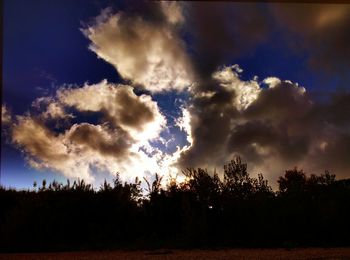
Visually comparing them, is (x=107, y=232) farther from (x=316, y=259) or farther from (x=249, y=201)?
(x=316, y=259)

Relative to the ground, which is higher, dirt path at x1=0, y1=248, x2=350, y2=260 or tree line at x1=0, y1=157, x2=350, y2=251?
tree line at x1=0, y1=157, x2=350, y2=251

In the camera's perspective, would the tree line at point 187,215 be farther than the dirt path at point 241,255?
Yes

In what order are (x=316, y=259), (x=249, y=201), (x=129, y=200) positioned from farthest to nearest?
(x=129, y=200)
(x=249, y=201)
(x=316, y=259)

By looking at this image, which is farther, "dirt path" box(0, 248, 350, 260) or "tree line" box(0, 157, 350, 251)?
"tree line" box(0, 157, 350, 251)

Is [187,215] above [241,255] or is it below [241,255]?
above

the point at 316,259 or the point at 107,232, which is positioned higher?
the point at 107,232

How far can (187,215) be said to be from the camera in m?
7.75

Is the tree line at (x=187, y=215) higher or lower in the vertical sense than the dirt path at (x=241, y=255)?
higher

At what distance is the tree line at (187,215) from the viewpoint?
25.0 ft

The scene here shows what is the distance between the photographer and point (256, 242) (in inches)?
292

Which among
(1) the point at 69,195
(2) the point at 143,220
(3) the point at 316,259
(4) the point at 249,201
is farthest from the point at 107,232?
(3) the point at 316,259

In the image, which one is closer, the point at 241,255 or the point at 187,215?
the point at 241,255

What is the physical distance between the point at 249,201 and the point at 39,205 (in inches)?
164

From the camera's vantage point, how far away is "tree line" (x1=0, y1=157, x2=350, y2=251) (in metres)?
7.61
